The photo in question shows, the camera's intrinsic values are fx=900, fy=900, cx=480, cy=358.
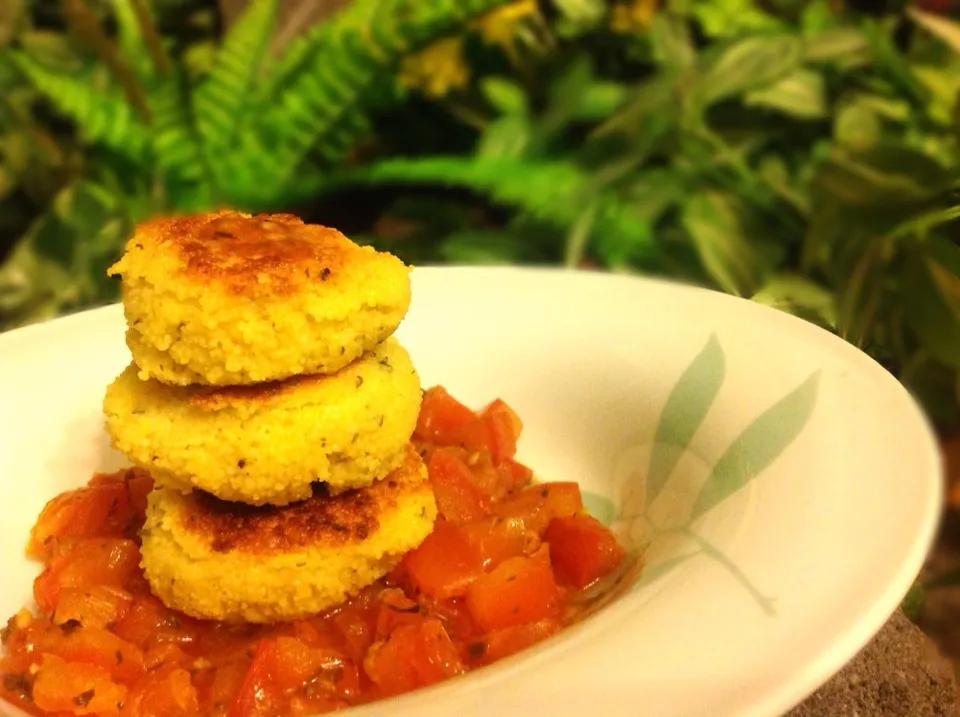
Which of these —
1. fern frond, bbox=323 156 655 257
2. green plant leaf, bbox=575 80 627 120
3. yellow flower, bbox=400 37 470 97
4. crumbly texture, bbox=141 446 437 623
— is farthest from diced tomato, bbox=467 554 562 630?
yellow flower, bbox=400 37 470 97

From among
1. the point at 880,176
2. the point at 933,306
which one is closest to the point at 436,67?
the point at 880,176

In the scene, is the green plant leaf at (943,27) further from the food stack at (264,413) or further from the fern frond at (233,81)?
the food stack at (264,413)

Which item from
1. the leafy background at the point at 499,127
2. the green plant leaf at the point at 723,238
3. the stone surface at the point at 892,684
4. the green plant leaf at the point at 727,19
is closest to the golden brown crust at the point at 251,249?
the stone surface at the point at 892,684

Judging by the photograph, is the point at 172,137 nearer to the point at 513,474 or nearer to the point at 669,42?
the point at 669,42

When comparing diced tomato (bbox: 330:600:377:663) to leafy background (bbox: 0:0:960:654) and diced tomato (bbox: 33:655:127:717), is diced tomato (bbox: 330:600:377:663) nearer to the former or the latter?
diced tomato (bbox: 33:655:127:717)

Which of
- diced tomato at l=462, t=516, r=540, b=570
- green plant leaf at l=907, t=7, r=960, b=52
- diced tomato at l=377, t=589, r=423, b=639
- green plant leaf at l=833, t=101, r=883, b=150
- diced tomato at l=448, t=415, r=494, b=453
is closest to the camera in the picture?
diced tomato at l=377, t=589, r=423, b=639

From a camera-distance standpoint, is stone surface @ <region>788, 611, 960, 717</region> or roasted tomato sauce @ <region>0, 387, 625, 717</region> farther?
stone surface @ <region>788, 611, 960, 717</region>

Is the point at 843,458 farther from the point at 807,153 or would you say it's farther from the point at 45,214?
the point at 45,214

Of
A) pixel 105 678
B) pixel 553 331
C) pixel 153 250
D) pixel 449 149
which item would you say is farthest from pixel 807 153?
pixel 105 678
